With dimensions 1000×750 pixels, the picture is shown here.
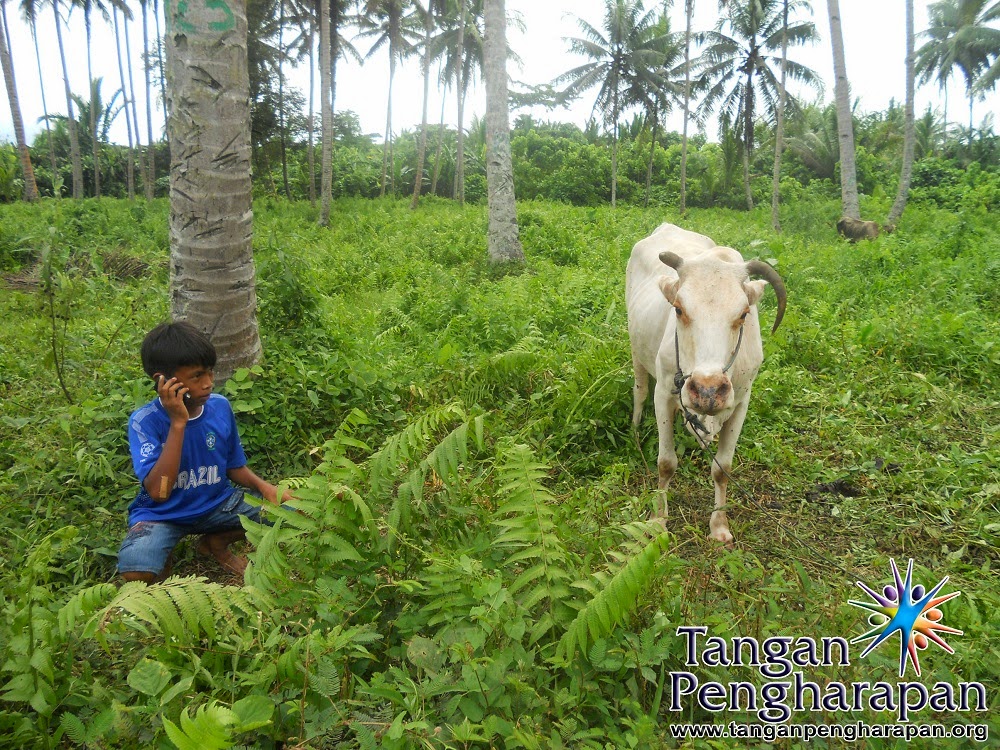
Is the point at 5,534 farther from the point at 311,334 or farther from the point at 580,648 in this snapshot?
the point at 580,648

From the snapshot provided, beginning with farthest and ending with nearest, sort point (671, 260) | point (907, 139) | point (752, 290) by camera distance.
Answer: point (907, 139) < point (671, 260) < point (752, 290)

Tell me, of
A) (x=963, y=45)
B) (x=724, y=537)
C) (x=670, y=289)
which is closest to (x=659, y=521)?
(x=724, y=537)

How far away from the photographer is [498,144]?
33.3 ft

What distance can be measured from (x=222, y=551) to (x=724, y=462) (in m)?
2.88

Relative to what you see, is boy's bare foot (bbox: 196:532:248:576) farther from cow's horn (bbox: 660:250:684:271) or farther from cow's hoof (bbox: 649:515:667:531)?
cow's horn (bbox: 660:250:684:271)

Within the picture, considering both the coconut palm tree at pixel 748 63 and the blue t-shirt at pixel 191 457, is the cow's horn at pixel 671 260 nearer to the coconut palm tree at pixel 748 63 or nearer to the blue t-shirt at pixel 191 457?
the blue t-shirt at pixel 191 457

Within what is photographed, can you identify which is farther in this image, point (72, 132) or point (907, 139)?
point (72, 132)

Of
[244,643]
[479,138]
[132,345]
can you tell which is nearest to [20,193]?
[479,138]

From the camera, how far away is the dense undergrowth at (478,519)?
1816mm

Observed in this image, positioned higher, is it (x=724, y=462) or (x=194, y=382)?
(x=194, y=382)

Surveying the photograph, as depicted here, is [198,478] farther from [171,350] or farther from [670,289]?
[670,289]

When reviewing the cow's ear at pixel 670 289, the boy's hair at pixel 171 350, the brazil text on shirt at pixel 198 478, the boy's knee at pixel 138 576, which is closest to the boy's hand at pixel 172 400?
the boy's hair at pixel 171 350

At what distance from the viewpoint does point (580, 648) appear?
1968mm

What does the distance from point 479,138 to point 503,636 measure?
39296 mm
